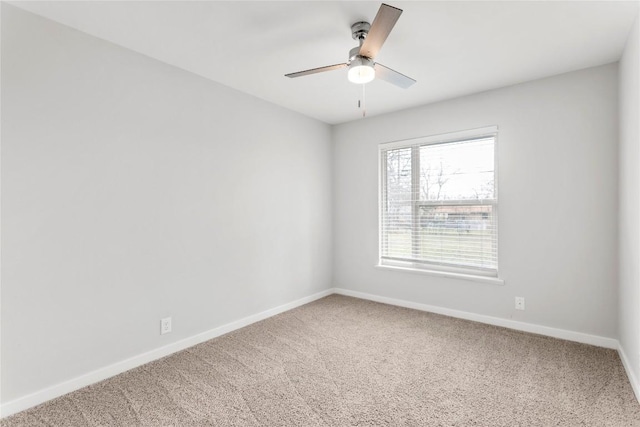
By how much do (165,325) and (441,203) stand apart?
3047 millimetres

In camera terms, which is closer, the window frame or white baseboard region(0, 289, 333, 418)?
white baseboard region(0, 289, 333, 418)

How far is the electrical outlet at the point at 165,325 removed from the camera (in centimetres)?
259

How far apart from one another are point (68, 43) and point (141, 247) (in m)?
1.47

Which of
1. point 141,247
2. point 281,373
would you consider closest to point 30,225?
point 141,247

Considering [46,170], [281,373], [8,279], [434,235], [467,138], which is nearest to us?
[8,279]

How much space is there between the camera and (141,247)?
8.07ft

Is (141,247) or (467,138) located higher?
(467,138)

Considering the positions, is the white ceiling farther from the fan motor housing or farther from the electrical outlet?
the electrical outlet

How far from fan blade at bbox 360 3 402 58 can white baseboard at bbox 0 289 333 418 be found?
2676 millimetres

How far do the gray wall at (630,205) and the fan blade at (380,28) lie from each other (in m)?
1.62

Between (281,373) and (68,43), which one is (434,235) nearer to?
(281,373)

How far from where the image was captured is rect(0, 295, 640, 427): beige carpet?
5.98 feet

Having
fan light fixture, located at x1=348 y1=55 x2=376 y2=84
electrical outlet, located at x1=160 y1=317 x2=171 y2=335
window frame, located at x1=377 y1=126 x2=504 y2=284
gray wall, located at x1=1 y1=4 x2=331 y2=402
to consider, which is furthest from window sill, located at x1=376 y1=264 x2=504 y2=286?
electrical outlet, located at x1=160 y1=317 x2=171 y2=335

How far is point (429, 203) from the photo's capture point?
372 cm
